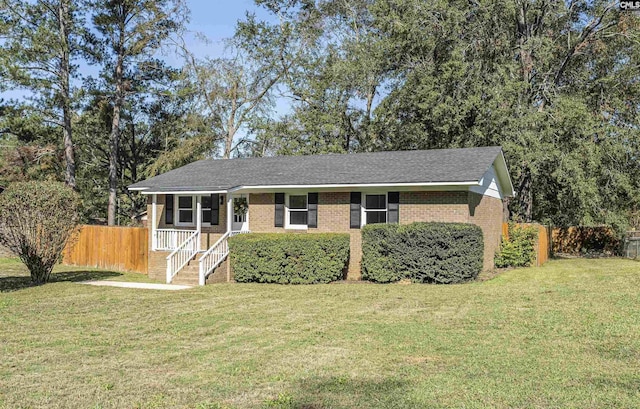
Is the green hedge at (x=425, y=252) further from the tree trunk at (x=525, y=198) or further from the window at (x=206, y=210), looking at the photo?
the tree trunk at (x=525, y=198)

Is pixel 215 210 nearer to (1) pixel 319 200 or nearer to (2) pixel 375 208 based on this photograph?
(1) pixel 319 200

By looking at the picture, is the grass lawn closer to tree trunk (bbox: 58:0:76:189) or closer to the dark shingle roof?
the dark shingle roof

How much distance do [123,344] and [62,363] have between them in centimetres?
128

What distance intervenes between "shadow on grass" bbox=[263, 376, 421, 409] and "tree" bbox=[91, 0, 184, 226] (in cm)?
2747

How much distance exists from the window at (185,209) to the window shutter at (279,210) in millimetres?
3947

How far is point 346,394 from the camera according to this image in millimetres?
6109

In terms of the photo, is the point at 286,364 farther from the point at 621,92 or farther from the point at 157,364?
the point at 621,92

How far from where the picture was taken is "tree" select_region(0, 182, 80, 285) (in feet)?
52.3

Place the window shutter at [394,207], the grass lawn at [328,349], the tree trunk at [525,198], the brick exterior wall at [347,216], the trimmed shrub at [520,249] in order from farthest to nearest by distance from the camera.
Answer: the tree trunk at [525,198]
the trimmed shrub at [520,249]
the window shutter at [394,207]
the brick exterior wall at [347,216]
the grass lawn at [328,349]

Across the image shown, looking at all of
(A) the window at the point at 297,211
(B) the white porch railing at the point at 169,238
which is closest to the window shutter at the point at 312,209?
(A) the window at the point at 297,211

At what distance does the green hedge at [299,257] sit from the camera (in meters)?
17.1

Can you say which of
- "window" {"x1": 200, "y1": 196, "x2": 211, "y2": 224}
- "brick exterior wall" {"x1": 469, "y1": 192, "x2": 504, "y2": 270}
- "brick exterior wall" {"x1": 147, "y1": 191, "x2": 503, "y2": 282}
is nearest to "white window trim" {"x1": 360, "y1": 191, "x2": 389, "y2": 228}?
"brick exterior wall" {"x1": 147, "y1": 191, "x2": 503, "y2": 282}

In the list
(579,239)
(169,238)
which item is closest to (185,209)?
(169,238)

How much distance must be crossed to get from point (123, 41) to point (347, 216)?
21236 millimetres
